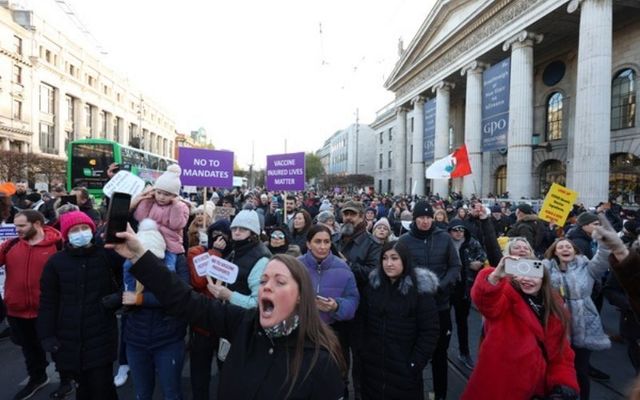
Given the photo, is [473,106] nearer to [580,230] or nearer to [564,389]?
[580,230]

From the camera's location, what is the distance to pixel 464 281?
5.04m

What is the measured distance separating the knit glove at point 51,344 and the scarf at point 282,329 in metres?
2.38

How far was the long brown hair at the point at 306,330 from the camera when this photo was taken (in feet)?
5.51

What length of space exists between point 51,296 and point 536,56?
28595 mm

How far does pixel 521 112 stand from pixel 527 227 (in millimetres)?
15509

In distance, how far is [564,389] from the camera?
2504 millimetres

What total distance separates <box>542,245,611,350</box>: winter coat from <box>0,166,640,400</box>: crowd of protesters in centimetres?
1

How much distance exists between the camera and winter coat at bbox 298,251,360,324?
326cm

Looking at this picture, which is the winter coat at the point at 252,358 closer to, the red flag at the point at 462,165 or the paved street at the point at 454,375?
the paved street at the point at 454,375

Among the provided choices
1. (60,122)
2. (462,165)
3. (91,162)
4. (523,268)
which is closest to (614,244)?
(523,268)

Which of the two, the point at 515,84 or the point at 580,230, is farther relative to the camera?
the point at 515,84

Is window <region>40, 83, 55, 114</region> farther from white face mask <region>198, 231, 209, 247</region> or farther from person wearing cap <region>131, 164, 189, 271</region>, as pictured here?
person wearing cap <region>131, 164, 189, 271</region>

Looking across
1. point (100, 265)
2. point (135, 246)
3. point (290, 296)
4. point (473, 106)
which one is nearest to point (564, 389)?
point (290, 296)

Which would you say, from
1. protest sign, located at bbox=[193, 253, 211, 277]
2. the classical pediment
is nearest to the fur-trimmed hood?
protest sign, located at bbox=[193, 253, 211, 277]
